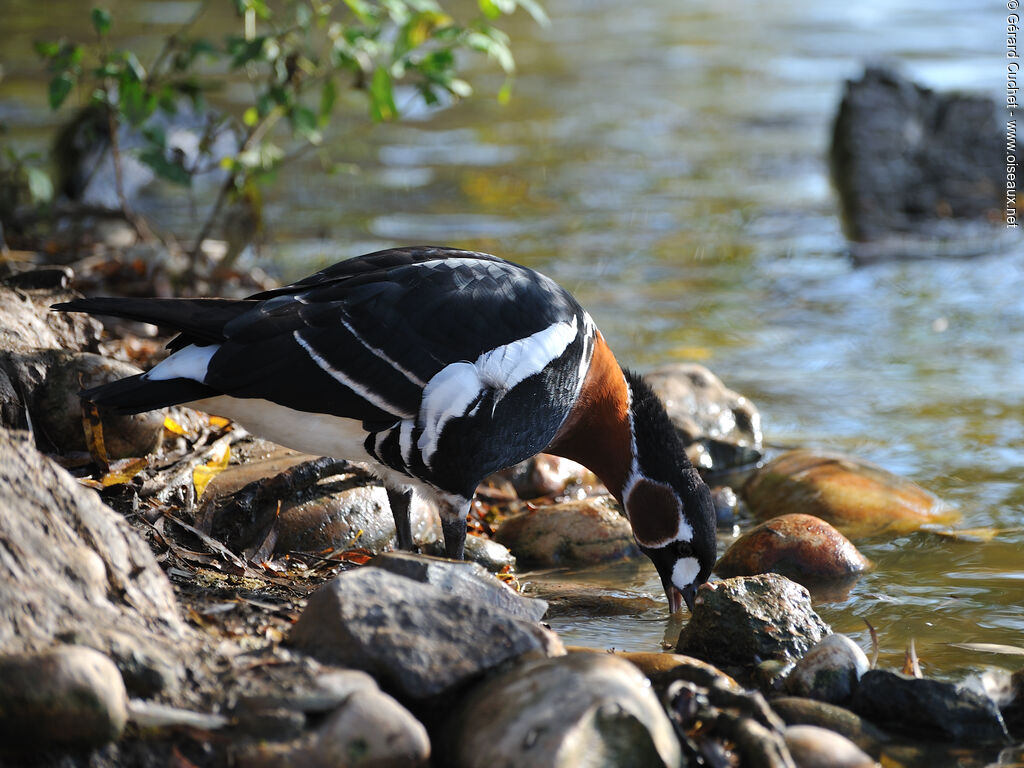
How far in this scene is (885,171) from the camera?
1164 centimetres

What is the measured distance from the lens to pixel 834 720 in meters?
3.74

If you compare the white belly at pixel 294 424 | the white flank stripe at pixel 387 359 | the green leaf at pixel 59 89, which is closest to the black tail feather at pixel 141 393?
the white belly at pixel 294 424

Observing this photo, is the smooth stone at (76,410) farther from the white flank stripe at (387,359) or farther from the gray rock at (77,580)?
the gray rock at (77,580)

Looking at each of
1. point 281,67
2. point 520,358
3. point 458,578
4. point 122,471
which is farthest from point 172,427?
point 281,67

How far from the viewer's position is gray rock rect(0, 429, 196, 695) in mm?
3107

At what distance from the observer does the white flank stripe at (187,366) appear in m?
4.17

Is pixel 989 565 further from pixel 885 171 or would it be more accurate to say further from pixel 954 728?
pixel 885 171

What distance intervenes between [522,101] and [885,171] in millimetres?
5003

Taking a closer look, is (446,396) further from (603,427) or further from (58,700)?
(58,700)

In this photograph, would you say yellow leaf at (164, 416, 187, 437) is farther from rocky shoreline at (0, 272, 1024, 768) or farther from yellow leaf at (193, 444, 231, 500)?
yellow leaf at (193, 444, 231, 500)

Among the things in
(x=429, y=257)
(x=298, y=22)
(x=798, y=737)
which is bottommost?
(x=798, y=737)

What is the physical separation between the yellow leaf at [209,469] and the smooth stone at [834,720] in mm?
2479

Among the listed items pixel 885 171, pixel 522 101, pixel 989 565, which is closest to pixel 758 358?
pixel 989 565

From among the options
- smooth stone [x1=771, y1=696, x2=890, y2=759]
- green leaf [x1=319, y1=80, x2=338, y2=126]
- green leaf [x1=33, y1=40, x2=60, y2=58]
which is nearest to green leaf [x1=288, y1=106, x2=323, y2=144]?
green leaf [x1=319, y1=80, x2=338, y2=126]
